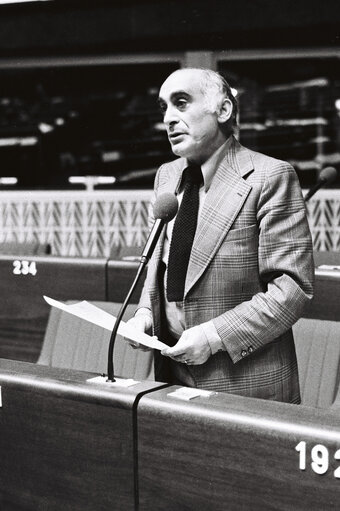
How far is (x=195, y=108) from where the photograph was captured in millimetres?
1811

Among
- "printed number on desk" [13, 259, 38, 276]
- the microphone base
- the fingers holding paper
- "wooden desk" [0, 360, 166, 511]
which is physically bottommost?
"wooden desk" [0, 360, 166, 511]

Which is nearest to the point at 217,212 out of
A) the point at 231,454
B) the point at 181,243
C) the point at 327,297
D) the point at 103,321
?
the point at 181,243

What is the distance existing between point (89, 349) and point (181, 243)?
65.2 inches

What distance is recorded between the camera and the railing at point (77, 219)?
23.5ft

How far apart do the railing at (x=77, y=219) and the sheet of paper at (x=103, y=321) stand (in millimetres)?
5206

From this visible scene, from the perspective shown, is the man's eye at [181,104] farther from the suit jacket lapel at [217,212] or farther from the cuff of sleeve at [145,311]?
the cuff of sleeve at [145,311]

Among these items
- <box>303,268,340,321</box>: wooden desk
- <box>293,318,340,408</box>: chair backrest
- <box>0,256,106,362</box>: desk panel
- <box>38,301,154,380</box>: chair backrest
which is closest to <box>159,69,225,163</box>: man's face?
<box>293,318,340,408</box>: chair backrest

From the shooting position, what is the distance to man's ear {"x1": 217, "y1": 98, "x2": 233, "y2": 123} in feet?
6.03

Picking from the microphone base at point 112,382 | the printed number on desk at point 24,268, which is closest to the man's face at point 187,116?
the microphone base at point 112,382

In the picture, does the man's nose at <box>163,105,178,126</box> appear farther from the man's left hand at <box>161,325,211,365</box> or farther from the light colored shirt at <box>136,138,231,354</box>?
the man's left hand at <box>161,325,211,365</box>

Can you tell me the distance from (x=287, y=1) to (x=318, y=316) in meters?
4.24

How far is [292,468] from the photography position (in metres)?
1.33

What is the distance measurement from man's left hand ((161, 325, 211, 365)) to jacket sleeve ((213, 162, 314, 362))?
5 centimetres

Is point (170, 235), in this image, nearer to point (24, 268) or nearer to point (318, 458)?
point (318, 458)
